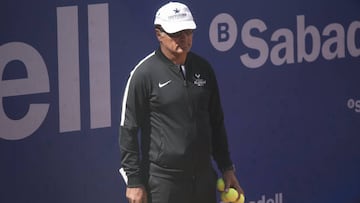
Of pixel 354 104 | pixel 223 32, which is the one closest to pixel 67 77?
pixel 223 32

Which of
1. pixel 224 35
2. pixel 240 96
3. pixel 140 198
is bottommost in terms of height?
pixel 140 198

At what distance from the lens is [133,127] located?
16.9 feet

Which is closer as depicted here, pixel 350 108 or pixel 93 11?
pixel 93 11

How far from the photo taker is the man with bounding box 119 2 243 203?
16.9 feet

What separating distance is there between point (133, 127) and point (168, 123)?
18 centimetres

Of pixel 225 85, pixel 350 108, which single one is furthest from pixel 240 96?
pixel 350 108

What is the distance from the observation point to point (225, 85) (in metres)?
6.53

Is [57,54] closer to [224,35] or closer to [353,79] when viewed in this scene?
[224,35]

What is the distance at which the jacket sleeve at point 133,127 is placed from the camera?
5.13 m

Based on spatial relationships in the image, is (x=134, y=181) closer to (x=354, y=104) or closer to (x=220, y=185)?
(x=220, y=185)

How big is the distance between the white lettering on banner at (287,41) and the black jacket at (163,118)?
122cm

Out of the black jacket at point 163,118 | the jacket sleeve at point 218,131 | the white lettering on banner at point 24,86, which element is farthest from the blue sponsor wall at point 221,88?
the jacket sleeve at point 218,131

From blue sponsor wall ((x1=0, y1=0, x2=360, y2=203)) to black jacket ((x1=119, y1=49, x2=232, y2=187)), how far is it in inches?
28.2

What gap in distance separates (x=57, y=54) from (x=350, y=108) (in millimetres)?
2483
